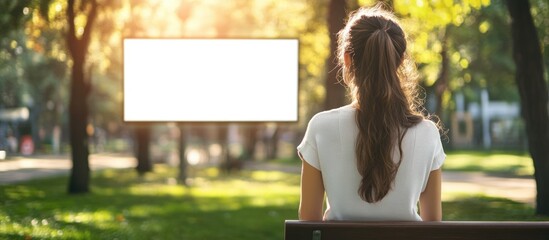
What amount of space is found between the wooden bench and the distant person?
72mm

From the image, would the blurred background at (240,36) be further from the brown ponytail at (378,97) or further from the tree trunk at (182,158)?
the brown ponytail at (378,97)

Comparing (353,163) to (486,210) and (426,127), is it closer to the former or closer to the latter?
(426,127)

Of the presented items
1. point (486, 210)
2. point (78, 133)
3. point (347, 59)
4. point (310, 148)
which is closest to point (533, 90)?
point (486, 210)

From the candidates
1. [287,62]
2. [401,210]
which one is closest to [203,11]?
[287,62]

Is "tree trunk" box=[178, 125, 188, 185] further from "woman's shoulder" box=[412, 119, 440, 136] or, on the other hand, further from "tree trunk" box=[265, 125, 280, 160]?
"tree trunk" box=[265, 125, 280, 160]

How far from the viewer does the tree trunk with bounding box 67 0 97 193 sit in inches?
877

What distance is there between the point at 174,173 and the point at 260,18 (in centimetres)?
656

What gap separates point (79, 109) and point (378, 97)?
1963cm

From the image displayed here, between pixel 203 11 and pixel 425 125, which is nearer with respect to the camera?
pixel 425 125

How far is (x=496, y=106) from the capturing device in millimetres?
88562

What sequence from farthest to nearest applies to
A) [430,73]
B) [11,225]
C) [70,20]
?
[430,73]
[70,20]
[11,225]

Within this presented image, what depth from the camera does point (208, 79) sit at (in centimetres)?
1703

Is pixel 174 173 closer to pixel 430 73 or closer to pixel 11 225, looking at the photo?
pixel 430 73

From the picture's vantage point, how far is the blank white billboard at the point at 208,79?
50.6 ft
